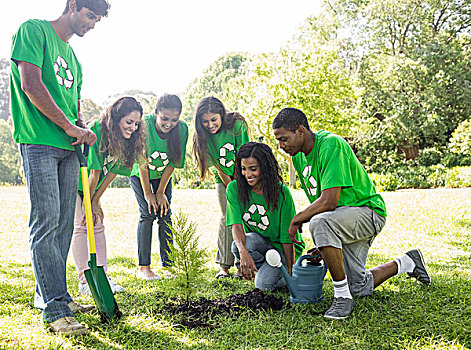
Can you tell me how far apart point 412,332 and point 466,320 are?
1.45 feet

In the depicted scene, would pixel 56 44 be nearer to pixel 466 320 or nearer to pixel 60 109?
pixel 60 109

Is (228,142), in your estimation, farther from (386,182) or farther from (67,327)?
(386,182)

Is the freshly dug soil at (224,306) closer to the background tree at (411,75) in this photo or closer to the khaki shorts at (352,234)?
the khaki shorts at (352,234)

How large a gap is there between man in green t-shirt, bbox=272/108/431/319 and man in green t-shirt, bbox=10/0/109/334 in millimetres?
1325

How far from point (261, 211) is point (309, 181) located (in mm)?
526

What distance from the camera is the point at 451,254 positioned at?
473cm

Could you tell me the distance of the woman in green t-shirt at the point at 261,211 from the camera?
10.7ft

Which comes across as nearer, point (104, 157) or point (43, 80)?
point (43, 80)

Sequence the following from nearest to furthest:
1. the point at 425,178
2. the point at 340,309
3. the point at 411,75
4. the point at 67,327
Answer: the point at 67,327, the point at 340,309, the point at 425,178, the point at 411,75

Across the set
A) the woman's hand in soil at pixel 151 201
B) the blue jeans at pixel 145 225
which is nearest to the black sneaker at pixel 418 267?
the blue jeans at pixel 145 225

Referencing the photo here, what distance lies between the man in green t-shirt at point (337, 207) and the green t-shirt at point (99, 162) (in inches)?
54.8

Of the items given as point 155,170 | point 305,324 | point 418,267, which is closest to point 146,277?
point 155,170

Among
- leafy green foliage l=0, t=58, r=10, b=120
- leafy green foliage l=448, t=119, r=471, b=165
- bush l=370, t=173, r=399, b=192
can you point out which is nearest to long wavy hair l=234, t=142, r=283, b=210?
bush l=370, t=173, r=399, b=192

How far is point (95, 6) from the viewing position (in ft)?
8.54
